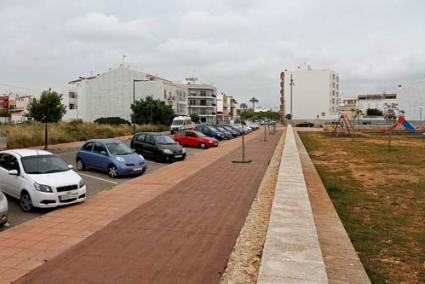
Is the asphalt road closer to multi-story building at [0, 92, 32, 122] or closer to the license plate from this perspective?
the license plate

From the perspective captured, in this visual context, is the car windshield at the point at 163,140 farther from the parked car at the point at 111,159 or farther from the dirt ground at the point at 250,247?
the dirt ground at the point at 250,247

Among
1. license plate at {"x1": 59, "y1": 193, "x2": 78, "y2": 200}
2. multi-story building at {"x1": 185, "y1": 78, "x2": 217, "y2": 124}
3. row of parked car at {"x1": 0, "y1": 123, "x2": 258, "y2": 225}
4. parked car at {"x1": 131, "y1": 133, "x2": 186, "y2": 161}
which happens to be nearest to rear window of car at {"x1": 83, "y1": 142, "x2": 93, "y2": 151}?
row of parked car at {"x1": 0, "y1": 123, "x2": 258, "y2": 225}

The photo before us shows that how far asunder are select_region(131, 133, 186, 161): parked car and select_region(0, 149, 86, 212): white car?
9.75 metres

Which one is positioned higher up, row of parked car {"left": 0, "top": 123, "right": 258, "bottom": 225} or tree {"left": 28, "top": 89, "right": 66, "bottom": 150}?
tree {"left": 28, "top": 89, "right": 66, "bottom": 150}

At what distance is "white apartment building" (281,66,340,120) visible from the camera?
110250 millimetres

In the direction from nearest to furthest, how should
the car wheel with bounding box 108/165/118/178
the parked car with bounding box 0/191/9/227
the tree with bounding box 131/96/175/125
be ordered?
1. the parked car with bounding box 0/191/9/227
2. the car wheel with bounding box 108/165/118/178
3. the tree with bounding box 131/96/175/125

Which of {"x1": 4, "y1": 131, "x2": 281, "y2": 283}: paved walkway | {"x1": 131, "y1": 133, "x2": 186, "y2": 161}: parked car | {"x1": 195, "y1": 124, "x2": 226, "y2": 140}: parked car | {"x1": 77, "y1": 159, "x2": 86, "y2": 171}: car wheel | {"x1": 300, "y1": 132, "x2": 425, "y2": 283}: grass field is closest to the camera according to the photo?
{"x1": 4, "y1": 131, "x2": 281, "y2": 283}: paved walkway

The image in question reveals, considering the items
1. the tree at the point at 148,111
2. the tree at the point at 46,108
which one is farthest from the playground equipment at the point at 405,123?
the tree at the point at 46,108

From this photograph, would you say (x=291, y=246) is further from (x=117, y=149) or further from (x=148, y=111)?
(x=148, y=111)

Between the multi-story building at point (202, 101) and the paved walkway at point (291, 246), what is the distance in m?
102

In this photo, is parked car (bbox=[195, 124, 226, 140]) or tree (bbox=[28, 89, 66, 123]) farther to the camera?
parked car (bbox=[195, 124, 226, 140])

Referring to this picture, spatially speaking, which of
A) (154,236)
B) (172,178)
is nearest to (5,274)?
(154,236)

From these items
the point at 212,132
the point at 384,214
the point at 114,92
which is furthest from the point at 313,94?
the point at 384,214

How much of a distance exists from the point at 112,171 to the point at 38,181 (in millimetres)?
5634
